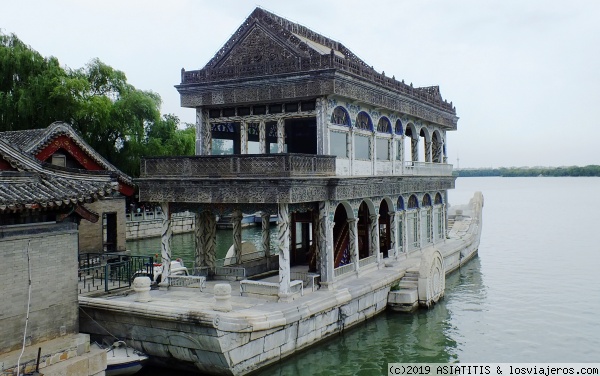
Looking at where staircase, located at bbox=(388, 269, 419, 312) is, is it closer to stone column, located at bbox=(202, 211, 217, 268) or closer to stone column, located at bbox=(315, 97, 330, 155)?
stone column, located at bbox=(315, 97, 330, 155)

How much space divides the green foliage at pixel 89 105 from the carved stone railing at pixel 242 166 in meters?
19.8

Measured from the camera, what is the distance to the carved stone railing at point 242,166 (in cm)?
1387

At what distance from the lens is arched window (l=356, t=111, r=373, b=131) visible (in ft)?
60.1

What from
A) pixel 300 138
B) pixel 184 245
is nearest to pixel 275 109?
pixel 300 138

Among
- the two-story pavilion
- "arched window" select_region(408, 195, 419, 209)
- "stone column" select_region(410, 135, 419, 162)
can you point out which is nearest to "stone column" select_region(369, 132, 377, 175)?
the two-story pavilion

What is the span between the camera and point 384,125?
66.9 ft

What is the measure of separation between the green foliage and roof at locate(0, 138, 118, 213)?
22.5 meters

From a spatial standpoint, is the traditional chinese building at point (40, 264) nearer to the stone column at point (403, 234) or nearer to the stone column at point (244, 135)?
the stone column at point (244, 135)

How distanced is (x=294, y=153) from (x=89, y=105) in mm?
22798

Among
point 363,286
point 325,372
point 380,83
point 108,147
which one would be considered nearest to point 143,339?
point 325,372

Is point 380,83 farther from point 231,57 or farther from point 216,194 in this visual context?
point 216,194

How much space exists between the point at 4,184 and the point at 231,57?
859 centimetres

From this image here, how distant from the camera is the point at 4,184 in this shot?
34.2 feet

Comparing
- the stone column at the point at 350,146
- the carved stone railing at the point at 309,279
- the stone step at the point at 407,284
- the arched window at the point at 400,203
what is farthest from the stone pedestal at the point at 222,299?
the arched window at the point at 400,203
